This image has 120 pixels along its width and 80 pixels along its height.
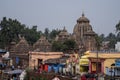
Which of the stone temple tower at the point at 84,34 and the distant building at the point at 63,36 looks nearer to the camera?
the stone temple tower at the point at 84,34

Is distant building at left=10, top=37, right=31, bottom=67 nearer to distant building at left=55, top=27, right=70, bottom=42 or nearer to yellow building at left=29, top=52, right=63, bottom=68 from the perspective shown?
yellow building at left=29, top=52, right=63, bottom=68

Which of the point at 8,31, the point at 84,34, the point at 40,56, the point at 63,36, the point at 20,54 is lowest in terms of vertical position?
the point at 40,56

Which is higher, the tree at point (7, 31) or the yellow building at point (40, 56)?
the tree at point (7, 31)

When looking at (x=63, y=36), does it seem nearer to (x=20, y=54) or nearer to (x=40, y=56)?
(x=20, y=54)

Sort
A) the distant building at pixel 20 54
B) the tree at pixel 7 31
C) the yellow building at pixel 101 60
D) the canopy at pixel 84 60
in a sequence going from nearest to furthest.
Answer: the yellow building at pixel 101 60
the canopy at pixel 84 60
the distant building at pixel 20 54
the tree at pixel 7 31

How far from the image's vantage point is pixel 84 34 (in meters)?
52.5

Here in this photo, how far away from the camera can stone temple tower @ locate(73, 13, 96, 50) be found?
2040 inches

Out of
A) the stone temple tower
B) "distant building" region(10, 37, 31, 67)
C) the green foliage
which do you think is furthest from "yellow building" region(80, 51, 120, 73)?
the green foliage

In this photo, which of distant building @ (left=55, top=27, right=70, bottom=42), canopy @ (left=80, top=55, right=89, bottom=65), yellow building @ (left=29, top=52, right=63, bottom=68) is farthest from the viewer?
distant building @ (left=55, top=27, right=70, bottom=42)

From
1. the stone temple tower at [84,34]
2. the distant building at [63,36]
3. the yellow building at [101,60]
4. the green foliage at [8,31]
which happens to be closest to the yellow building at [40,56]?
the stone temple tower at [84,34]

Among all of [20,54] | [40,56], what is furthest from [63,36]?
[40,56]

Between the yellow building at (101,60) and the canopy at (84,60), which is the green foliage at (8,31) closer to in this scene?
the canopy at (84,60)

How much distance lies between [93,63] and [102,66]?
1367 mm

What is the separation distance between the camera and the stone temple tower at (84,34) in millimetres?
51806
